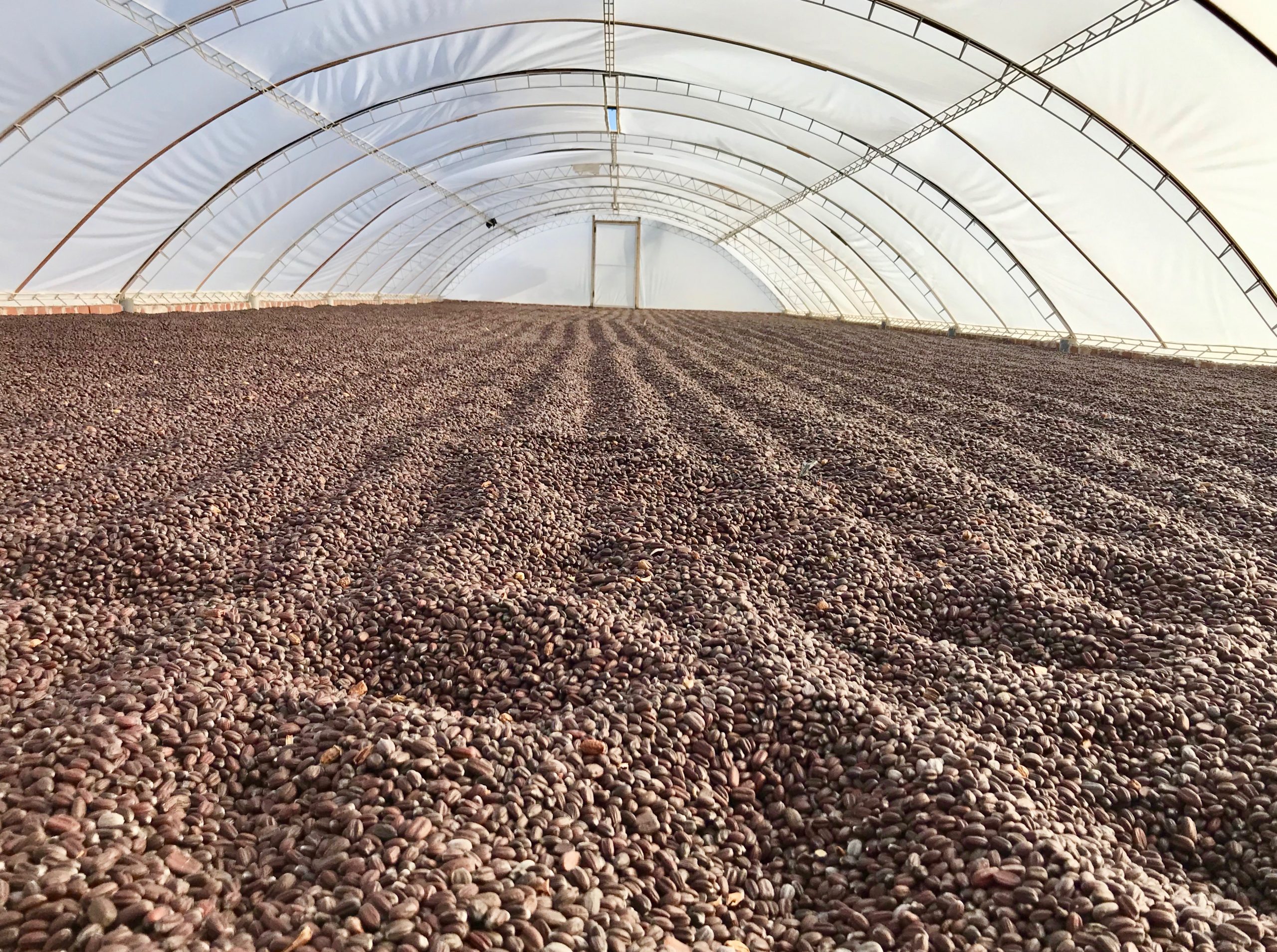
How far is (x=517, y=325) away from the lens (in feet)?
72.9

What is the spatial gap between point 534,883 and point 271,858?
80 cm

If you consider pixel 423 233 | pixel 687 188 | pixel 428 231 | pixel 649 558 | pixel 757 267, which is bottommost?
pixel 649 558

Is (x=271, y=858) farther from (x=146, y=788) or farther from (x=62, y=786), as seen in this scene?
(x=62, y=786)

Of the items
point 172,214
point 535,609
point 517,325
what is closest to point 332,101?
point 172,214

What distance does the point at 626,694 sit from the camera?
3271mm

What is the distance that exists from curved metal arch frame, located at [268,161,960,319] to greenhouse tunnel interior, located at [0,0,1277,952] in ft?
26.7

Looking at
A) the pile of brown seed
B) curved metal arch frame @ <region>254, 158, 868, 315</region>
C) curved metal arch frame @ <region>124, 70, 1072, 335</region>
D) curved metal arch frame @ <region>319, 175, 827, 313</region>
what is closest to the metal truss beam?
curved metal arch frame @ <region>124, 70, 1072, 335</region>

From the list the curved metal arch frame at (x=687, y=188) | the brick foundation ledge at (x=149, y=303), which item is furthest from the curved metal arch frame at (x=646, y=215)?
the brick foundation ledge at (x=149, y=303)

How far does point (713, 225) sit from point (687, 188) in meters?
7.73

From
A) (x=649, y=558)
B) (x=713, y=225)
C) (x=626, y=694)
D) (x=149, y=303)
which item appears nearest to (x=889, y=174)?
(x=649, y=558)

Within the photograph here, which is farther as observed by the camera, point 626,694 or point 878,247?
point 878,247

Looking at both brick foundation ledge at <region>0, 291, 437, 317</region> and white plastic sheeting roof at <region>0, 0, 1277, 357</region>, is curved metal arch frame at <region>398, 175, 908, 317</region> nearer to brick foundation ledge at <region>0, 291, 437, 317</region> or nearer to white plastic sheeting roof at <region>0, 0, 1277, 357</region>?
white plastic sheeting roof at <region>0, 0, 1277, 357</region>

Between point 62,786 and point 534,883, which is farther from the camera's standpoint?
point 62,786

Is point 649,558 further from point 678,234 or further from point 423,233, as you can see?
point 678,234
